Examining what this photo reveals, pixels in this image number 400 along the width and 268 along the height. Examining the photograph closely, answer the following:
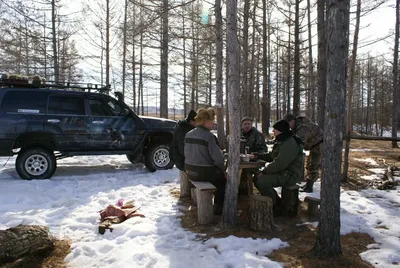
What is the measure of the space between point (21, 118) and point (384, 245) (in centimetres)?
759

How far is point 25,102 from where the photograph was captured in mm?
7332

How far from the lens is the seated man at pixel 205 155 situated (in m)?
4.84

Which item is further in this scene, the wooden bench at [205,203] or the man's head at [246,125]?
the man's head at [246,125]

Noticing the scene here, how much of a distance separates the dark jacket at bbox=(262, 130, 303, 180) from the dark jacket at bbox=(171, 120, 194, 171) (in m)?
1.79

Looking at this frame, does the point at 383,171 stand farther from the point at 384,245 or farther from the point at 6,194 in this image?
the point at 6,194

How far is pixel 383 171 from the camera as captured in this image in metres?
8.92

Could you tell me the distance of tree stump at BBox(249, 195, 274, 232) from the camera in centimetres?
425

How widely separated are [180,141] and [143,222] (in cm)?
189

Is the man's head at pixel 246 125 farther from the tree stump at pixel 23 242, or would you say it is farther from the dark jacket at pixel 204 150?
the tree stump at pixel 23 242

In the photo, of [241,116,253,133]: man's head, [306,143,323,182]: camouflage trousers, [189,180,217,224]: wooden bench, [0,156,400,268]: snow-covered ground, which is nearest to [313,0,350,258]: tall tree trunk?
[0,156,400,268]: snow-covered ground

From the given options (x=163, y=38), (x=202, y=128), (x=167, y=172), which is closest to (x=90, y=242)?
(x=202, y=128)

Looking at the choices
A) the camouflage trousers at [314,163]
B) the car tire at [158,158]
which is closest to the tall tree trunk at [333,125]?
the camouflage trousers at [314,163]

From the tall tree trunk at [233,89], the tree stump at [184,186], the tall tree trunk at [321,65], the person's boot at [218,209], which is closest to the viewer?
the tall tree trunk at [233,89]

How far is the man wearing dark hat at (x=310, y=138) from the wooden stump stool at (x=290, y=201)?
5.61 ft
